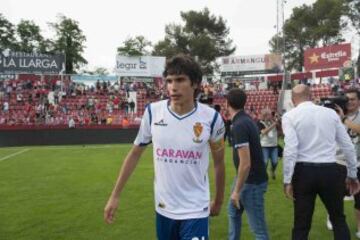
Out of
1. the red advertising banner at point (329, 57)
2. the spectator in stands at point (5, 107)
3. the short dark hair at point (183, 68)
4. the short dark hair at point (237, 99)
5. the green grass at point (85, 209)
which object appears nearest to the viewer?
the short dark hair at point (183, 68)

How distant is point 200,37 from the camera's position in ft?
240

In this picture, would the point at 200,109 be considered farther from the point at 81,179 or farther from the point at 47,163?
the point at 47,163

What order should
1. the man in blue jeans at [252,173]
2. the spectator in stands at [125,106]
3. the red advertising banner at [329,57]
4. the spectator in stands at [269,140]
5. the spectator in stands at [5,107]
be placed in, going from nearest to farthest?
1. the man in blue jeans at [252,173]
2. the spectator in stands at [269,140]
3. the spectator in stands at [5,107]
4. the spectator in stands at [125,106]
5. the red advertising banner at [329,57]

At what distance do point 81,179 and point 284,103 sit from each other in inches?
1081

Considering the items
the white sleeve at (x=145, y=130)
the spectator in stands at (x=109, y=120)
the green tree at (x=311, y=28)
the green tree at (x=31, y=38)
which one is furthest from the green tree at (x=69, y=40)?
the white sleeve at (x=145, y=130)

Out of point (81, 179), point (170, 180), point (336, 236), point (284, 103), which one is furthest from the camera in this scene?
point (284, 103)

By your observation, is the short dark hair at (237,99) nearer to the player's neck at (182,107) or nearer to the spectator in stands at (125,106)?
the player's neck at (182,107)

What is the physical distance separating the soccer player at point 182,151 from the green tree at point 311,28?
214 ft

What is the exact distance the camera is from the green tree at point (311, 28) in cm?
6788

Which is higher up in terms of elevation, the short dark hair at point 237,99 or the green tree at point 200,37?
the green tree at point 200,37

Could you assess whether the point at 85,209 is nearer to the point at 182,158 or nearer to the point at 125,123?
the point at 182,158

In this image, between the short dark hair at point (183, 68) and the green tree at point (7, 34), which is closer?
the short dark hair at point (183, 68)

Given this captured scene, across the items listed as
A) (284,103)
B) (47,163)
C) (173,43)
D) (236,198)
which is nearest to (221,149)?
(236,198)

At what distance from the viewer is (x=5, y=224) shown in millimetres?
7684
